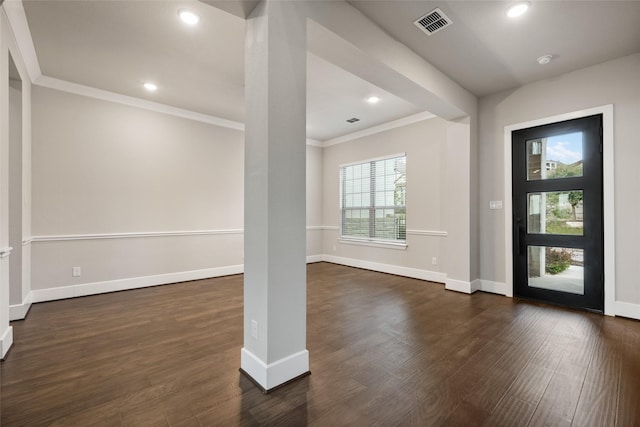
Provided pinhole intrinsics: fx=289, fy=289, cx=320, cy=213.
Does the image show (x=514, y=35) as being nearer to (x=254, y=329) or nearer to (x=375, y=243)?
(x=254, y=329)

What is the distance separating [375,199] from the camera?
5910 millimetres

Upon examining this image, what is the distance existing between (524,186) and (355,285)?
271 centimetres

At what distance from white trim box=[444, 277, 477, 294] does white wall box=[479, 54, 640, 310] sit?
35cm

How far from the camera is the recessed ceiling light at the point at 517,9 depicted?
237cm

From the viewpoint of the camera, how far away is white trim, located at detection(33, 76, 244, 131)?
3684 millimetres

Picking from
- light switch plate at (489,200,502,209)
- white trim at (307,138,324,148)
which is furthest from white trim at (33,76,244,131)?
light switch plate at (489,200,502,209)

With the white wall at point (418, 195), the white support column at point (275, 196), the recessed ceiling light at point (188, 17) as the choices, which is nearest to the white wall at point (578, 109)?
the white wall at point (418, 195)

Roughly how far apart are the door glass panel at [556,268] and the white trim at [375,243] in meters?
1.90

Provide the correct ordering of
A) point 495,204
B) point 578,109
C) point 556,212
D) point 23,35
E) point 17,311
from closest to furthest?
point 23,35, point 17,311, point 578,109, point 556,212, point 495,204

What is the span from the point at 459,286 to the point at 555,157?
2.05 m

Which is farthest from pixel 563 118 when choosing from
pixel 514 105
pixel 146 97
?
pixel 146 97

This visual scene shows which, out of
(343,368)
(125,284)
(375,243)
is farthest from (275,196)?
(375,243)

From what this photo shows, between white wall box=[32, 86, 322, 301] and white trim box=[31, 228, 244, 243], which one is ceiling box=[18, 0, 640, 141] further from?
white trim box=[31, 228, 244, 243]

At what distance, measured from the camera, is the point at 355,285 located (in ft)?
15.0
